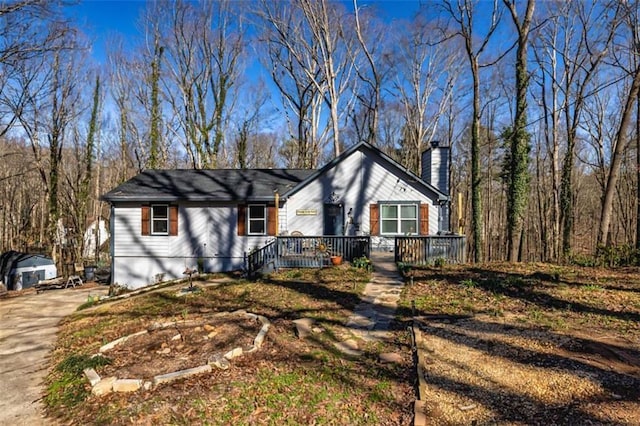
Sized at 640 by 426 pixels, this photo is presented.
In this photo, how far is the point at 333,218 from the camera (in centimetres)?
1562

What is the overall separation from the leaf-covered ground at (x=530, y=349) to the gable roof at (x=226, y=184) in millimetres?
7263

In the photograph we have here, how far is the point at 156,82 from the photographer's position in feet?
84.1

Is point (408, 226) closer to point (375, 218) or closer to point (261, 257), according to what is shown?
point (375, 218)

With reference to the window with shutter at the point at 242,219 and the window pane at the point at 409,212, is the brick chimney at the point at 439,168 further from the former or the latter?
the window with shutter at the point at 242,219

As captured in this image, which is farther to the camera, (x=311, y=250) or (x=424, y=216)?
(x=424, y=216)

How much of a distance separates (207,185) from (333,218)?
5979mm

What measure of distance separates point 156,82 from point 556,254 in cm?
2962

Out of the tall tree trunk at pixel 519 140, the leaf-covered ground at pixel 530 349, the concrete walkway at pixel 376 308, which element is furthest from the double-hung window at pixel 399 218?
the leaf-covered ground at pixel 530 349

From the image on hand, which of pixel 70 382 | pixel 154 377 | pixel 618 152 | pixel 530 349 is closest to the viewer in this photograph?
pixel 154 377

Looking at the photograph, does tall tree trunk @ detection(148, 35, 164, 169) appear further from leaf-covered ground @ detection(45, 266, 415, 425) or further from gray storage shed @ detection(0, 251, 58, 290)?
leaf-covered ground @ detection(45, 266, 415, 425)

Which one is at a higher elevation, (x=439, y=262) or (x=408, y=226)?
(x=408, y=226)

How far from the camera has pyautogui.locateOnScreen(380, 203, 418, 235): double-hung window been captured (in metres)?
15.3

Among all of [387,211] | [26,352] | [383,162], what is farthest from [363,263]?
[26,352]

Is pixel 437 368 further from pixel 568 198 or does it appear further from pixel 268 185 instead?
pixel 568 198
